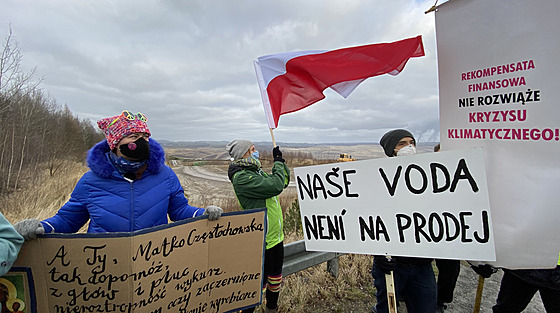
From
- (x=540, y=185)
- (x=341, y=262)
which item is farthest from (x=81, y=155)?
(x=540, y=185)

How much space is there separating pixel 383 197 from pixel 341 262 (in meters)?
2.43

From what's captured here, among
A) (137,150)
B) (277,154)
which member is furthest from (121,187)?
(277,154)

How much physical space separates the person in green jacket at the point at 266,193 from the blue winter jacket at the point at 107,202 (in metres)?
0.89

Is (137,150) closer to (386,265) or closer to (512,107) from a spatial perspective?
(386,265)

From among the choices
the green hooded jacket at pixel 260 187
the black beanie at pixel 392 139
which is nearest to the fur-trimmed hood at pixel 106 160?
the green hooded jacket at pixel 260 187

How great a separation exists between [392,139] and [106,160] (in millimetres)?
2323

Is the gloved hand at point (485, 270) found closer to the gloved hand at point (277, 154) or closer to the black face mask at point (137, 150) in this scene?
the gloved hand at point (277, 154)

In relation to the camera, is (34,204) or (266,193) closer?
(266,193)

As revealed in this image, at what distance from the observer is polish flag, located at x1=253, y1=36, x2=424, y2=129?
2475 millimetres

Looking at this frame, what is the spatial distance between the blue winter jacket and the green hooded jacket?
34.3 inches

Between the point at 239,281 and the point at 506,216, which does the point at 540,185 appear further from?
the point at 239,281

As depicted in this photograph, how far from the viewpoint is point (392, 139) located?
244 centimetres

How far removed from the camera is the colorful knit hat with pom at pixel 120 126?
6.21ft

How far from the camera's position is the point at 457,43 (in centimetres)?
192
